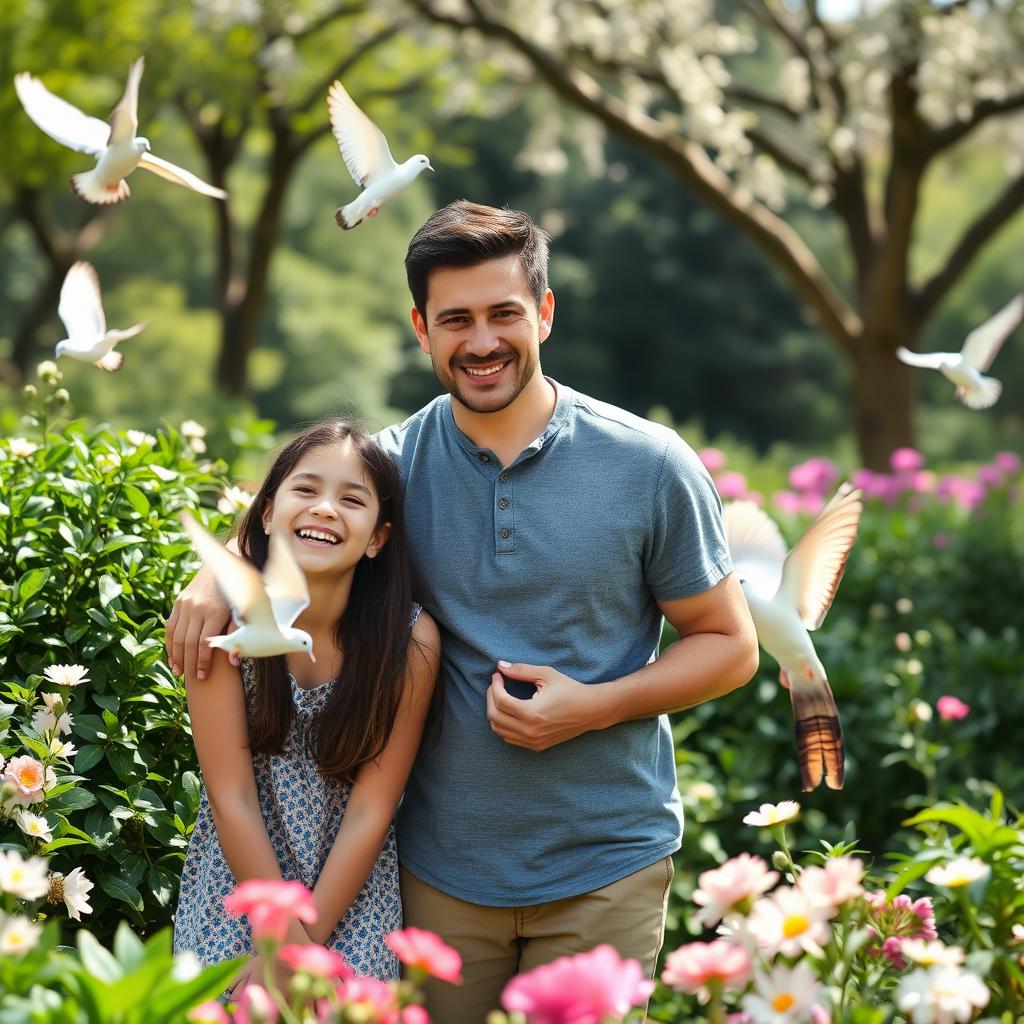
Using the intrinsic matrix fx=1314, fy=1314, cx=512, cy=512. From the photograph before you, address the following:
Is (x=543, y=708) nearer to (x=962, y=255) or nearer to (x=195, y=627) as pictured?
(x=195, y=627)

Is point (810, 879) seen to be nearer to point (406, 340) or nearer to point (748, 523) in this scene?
point (748, 523)

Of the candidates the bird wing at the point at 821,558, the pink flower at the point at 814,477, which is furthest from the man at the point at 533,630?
the pink flower at the point at 814,477

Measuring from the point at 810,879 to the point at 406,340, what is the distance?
80.0 ft

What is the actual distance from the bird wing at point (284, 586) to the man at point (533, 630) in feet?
1.67

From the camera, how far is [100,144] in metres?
2.08

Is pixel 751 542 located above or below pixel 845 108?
above

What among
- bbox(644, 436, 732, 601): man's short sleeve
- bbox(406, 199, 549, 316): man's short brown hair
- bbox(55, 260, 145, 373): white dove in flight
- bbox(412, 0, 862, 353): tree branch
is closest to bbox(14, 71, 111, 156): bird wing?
bbox(55, 260, 145, 373): white dove in flight

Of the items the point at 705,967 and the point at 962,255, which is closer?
the point at 705,967

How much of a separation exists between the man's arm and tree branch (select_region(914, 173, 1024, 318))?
666 centimetres

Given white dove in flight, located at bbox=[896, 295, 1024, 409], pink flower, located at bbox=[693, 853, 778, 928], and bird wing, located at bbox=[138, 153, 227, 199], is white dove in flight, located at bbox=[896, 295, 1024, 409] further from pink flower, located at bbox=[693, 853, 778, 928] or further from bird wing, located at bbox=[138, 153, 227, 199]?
bird wing, located at bbox=[138, 153, 227, 199]

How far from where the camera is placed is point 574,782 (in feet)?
7.06

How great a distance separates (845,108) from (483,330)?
7.81 metres

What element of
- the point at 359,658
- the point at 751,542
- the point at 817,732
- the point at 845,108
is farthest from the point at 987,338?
the point at 845,108

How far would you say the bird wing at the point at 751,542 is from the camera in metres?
2.21
